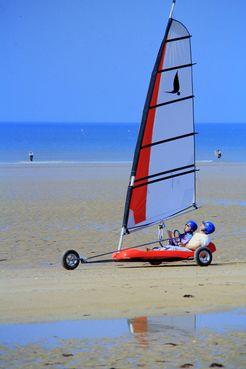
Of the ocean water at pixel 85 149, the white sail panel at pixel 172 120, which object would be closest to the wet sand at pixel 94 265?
the white sail panel at pixel 172 120

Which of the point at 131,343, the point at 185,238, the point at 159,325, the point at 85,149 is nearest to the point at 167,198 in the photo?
the point at 185,238

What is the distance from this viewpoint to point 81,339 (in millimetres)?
7633

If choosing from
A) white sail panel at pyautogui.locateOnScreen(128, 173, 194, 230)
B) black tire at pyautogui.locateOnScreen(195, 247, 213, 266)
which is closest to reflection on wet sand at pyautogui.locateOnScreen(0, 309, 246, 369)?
black tire at pyautogui.locateOnScreen(195, 247, 213, 266)

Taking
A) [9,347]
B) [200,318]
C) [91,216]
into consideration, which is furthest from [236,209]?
[9,347]

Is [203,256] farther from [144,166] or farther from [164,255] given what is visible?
[144,166]

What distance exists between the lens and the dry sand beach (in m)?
→ 8.72

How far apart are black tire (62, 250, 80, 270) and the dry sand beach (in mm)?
142

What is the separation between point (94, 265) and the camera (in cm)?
1291

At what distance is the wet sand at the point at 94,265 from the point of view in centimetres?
898

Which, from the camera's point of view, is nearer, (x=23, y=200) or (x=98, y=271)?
(x=98, y=271)

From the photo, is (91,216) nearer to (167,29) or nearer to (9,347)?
(167,29)

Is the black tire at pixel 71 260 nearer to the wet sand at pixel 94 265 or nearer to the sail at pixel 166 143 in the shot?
the wet sand at pixel 94 265

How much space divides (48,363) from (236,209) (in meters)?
15.4

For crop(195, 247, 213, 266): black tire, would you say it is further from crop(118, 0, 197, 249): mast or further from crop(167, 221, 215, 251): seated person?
crop(118, 0, 197, 249): mast
